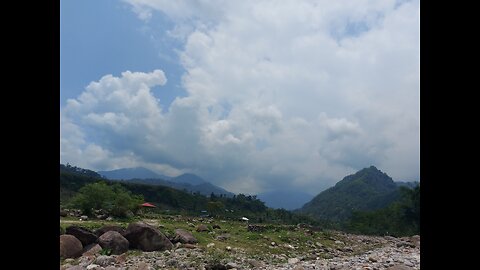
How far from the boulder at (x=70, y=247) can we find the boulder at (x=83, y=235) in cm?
44

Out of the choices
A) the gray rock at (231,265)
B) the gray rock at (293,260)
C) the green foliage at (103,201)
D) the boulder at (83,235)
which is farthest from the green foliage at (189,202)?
the gray rock at (231,265)

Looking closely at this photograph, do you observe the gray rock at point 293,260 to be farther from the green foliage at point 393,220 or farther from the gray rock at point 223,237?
the green foliage at point 393,220

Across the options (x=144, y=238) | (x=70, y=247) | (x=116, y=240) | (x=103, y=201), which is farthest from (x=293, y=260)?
(x=103, y=201)

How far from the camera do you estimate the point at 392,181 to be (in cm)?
8275

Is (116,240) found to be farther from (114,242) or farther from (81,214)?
(81,214)

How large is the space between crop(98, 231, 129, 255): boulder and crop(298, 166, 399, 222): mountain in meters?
40.4

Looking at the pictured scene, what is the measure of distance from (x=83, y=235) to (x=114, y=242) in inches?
43.2

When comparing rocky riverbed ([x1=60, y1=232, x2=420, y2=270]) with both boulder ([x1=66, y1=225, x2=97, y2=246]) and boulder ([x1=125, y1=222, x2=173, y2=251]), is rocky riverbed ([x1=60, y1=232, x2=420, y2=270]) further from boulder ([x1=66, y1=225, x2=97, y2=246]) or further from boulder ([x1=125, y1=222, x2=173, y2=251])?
boulder ([x1=66, y1=225, x2=97, y2=246])

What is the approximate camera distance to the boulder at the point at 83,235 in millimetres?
12344

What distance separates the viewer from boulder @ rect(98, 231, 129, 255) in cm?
1198
